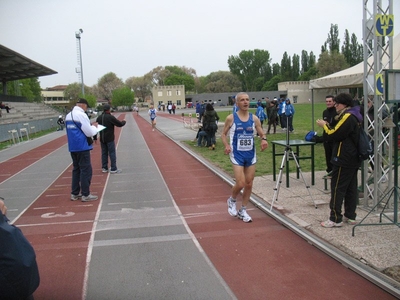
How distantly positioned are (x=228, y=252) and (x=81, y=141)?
4094mm

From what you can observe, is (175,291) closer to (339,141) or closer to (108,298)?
(108,298)

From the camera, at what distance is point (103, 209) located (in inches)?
280

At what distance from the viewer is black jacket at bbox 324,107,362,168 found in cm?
520

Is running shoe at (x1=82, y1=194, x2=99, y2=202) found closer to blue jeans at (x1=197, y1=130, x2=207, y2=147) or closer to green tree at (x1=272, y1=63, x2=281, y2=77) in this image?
blue jeans at (x1=197, y1=130, x2=207, y2=147)

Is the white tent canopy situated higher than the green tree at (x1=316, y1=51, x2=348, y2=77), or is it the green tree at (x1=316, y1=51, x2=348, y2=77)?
the green tree at (x1=316, y1=51, x2=348, y2=77)

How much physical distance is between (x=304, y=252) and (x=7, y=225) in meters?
3.55

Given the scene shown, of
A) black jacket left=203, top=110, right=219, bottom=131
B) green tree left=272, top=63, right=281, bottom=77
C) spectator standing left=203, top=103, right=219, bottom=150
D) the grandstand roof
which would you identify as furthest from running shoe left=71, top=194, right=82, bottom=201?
green tree left=272, top=63, right=281, bottom=77

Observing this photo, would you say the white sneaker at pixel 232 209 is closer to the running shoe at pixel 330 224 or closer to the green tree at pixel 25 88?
the running shoe at pixel 330 224

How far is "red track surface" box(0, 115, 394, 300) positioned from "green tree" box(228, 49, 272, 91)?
116002mm

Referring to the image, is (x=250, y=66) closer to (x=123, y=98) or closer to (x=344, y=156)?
(x=123, y=98)

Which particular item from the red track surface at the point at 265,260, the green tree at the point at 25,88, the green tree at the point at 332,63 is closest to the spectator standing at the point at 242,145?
the red track surface at the point at 265,260

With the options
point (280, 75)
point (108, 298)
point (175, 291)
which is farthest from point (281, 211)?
point (280, 75)

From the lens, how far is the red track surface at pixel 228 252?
12.7ft

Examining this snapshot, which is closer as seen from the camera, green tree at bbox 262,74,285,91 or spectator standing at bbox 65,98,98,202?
spectator standing at bbox 65,98,98,202
